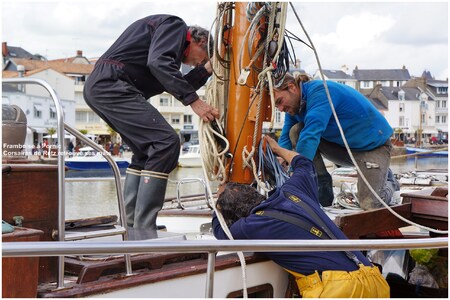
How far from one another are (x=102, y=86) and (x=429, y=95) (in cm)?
8447

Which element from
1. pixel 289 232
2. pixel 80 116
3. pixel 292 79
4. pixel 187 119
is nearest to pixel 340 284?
pixel 289 232

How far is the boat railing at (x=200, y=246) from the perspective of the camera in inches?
84.4

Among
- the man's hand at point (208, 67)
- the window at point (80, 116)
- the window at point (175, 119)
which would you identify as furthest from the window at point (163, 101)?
the man's hand at point (208, 67)

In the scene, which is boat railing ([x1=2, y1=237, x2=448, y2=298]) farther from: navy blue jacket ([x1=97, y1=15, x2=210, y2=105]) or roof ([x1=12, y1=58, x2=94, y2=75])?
roof ([x1=12, y1=58, x2=94, y2=75])

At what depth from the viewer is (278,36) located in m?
4.16

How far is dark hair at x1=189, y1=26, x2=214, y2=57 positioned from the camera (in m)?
4.29

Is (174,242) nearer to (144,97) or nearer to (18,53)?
(144,97)

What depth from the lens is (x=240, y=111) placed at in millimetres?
4262

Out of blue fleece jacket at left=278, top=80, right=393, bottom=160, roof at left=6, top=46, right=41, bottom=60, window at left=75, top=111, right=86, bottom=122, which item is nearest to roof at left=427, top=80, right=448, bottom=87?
window at left=75, top=111, right=86, bottom=122

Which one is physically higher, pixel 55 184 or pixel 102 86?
pixel 102 86

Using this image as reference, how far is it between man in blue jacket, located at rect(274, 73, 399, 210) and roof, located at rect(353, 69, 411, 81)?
3239 inches

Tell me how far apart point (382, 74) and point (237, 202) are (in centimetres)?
8830

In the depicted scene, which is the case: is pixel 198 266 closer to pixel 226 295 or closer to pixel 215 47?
pixel 226 295

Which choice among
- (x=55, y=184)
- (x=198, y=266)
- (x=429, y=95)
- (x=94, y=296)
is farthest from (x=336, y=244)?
(x=429, y=95)
